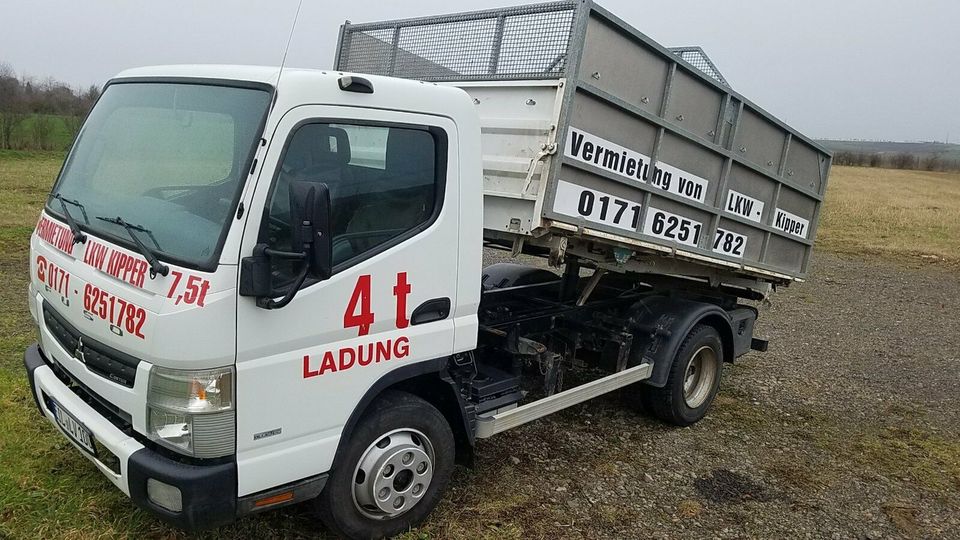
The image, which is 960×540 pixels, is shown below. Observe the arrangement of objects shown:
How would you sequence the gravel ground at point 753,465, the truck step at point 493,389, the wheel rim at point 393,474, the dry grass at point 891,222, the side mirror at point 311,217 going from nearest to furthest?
the side mirror at point 311,217 < the wheel rim at point 393,474 < the truck step at point 493,389 < the gravel ground at point 753,465 < the dry grass at point 891,222

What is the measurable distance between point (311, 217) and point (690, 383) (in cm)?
384

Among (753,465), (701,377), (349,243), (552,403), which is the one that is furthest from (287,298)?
(701,377)

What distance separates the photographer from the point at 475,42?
426 cm

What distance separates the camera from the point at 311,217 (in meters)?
2.45

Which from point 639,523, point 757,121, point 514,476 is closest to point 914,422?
point 757,121

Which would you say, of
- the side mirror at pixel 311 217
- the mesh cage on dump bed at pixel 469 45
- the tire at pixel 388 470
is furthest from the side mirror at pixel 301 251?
the mesh cage on dump bed at pixel 469 45

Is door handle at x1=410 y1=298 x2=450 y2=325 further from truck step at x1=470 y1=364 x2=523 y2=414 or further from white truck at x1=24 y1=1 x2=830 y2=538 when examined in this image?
truck step at x1=470 y1=364 x2=523 y2=414

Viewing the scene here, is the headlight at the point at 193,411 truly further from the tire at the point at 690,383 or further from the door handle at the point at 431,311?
the tire at the point at 690,383

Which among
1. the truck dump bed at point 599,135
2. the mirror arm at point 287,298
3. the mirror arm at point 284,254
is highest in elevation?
the truck dump bed at point 599,135

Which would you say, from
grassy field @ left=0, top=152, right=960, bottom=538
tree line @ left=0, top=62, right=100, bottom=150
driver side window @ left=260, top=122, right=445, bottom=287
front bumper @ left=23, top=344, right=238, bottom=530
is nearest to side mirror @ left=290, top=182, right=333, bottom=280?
driver side window @ left=260, top=122, right=445, bottom=287

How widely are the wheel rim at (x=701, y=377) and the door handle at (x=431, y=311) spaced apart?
9.00ft

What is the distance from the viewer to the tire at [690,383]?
500cm

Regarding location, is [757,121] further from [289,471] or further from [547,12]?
[289,471]

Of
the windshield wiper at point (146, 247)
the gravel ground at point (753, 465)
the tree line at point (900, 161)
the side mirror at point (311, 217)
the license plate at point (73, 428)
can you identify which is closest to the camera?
the side mirror at point (311, 217)
